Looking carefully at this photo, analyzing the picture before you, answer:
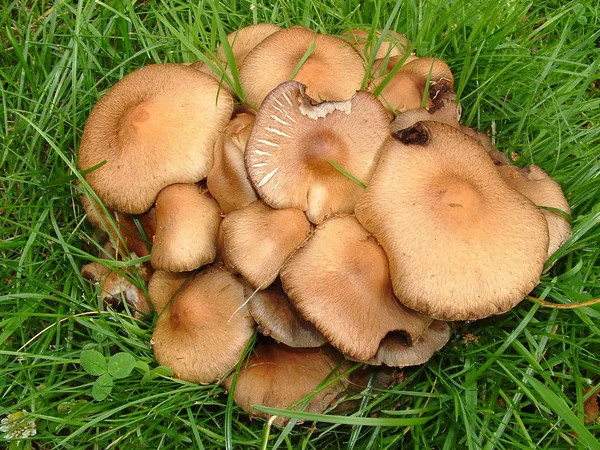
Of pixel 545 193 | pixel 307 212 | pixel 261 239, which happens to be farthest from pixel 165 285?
pixel 545 193

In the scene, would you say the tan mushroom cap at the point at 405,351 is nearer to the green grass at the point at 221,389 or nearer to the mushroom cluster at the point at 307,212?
the mushroom cluster at the point at 307,212

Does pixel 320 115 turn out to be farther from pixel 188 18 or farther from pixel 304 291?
pixel 188 18

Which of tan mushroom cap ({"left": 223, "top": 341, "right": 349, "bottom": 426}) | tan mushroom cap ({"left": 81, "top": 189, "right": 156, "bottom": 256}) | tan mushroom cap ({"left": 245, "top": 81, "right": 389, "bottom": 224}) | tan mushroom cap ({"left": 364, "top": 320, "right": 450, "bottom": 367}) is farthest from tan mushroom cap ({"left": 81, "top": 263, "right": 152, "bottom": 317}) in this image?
tan mushroom cap ({"left": 364, "top": 320, "right": 450, "bottom": 367})

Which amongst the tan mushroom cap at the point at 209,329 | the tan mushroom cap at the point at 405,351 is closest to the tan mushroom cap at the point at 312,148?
the tan mushroom cap at the point at 209,329

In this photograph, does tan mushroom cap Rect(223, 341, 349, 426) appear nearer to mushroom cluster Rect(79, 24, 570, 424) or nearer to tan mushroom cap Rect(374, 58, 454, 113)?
mushroom cluster Rect(79, 24, 570, 424)

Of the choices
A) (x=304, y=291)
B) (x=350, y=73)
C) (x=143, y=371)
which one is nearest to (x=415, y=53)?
(x=350, y=73)
